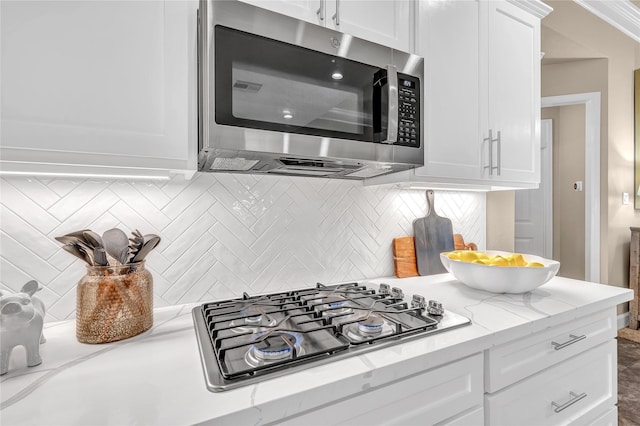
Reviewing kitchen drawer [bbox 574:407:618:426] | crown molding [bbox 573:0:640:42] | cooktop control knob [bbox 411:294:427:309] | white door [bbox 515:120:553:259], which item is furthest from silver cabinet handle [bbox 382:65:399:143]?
white door [bbox 515:120:553:259]

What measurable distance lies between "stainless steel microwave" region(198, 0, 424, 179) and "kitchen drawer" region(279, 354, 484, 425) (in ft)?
2.10

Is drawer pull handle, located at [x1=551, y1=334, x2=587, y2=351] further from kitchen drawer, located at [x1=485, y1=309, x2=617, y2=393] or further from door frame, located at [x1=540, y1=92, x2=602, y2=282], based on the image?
door frame, located at [x1=540, y1=92, x2=602, y2=282]

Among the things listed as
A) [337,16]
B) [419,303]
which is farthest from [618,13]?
[419,303]

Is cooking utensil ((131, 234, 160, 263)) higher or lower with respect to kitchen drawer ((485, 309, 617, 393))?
higher

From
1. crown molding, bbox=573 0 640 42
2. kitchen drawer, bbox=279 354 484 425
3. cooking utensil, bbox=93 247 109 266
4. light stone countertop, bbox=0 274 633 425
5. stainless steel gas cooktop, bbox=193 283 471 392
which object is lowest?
kitchen drawer, bbox=279 354 484 425

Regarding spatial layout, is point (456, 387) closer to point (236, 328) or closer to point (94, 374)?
point (236, 328)

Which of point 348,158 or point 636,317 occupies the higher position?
point 348,158

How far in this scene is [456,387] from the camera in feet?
2.83

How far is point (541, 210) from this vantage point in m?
3.90

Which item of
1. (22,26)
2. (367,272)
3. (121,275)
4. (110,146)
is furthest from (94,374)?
(367,272)

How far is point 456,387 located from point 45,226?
1.25m

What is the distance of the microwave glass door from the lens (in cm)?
87

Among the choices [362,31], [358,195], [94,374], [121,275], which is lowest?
[94,374]

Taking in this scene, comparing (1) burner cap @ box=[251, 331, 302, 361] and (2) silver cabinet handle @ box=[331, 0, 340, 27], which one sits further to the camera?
(2) silver cabinet handle @ box=[331, 0, 340, 27]
